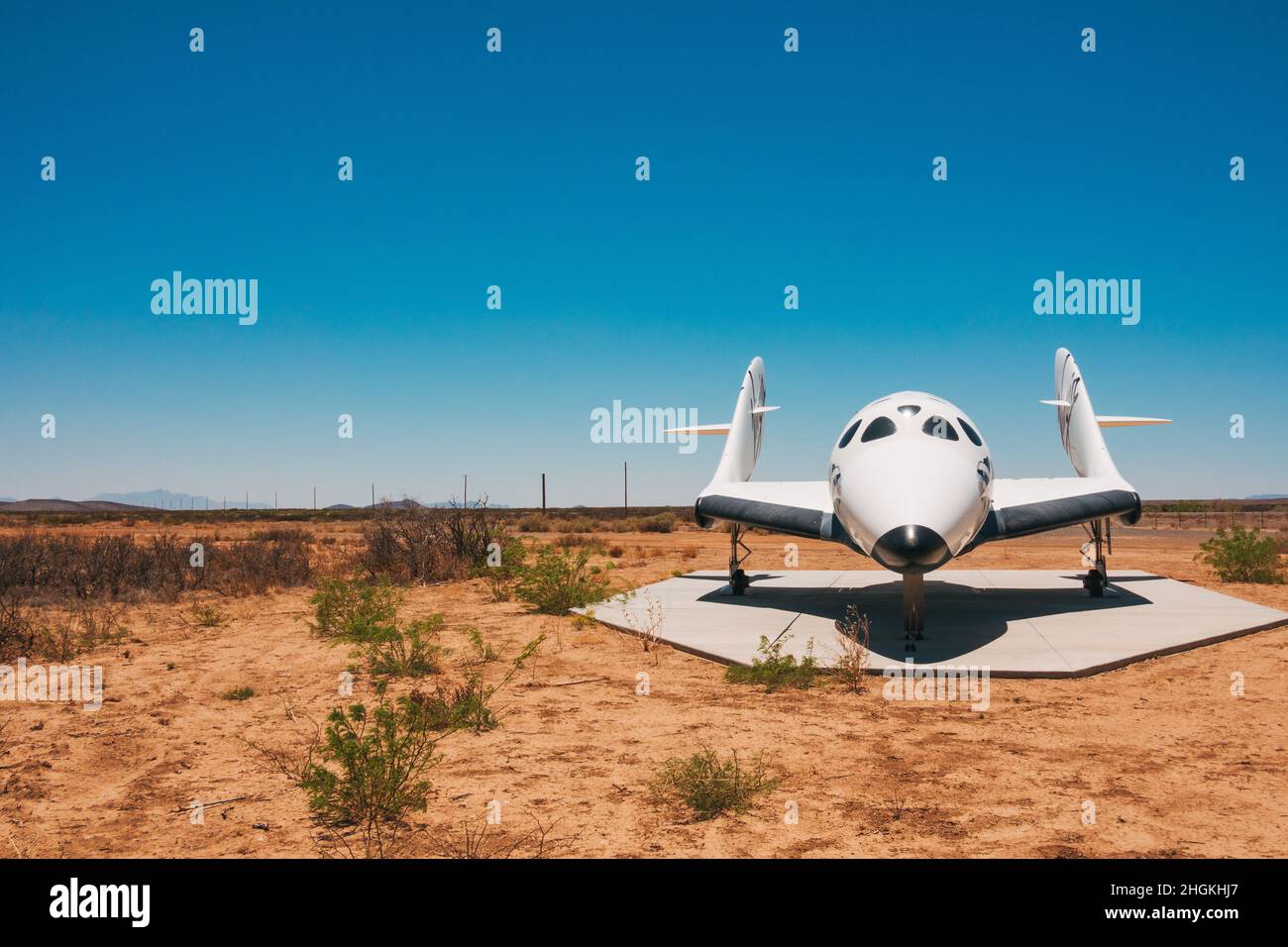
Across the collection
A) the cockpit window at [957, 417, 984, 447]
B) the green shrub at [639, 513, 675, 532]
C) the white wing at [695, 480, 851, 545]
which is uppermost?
the cockpit window at [957, 417, 984, 447]

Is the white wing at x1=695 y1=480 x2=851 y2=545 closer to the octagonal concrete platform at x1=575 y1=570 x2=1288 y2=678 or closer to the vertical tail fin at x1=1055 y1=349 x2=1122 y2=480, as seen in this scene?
the octagonal concrete platform at x1=575 y1=570 x2=1288 y2=678

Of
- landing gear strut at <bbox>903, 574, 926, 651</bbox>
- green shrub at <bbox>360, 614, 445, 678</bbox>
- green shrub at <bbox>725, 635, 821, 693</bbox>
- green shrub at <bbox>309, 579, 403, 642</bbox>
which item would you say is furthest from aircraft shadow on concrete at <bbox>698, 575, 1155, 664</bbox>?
green shrub at <bbox>309, 579, 403, 642</bbox>

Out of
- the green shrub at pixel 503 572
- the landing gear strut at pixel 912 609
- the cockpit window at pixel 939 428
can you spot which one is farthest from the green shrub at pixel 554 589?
the cockpit window at pixel 939 428

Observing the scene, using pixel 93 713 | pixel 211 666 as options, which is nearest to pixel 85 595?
pixel 211 666

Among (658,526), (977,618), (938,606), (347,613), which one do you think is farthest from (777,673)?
(658,526)

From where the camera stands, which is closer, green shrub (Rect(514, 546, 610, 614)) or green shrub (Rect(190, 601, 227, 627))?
green shrub (Rect(190, 601, 227, 627))

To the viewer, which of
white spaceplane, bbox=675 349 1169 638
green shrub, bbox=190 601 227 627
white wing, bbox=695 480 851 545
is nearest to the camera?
white spaceplane, bbox=675 349 1169 638

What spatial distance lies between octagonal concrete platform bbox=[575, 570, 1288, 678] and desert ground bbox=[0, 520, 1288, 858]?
0.65 m

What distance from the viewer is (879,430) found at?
1142cm

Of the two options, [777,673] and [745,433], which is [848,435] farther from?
[745,433]

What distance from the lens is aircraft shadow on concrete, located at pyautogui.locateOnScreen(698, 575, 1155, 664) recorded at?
443 inches

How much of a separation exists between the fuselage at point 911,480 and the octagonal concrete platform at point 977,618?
1.69 meters

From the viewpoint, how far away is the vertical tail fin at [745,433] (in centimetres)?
1792

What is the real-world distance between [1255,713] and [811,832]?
5.83 metres
